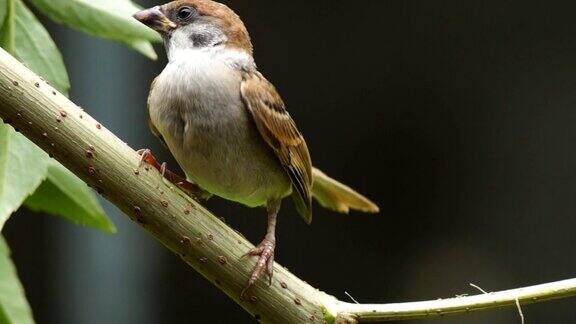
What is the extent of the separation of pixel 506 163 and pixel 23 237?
1.13m

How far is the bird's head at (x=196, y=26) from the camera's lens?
3.35 ft

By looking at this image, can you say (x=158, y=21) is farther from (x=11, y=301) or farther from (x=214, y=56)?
(x=11, y=301)

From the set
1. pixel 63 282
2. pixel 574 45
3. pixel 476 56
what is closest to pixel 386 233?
pixel 476 56

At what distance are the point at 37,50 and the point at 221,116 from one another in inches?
10.5

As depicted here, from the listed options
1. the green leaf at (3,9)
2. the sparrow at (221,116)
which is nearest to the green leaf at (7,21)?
the green leaf at (3,9)

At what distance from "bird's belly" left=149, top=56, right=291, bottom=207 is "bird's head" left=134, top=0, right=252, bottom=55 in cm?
7

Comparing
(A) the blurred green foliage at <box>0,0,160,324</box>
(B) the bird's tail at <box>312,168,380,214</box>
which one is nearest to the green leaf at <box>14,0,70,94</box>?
(A) the blurred green foliage at <box>0,0,160,324</box>

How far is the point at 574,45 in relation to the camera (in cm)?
223

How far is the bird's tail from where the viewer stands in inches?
46.0

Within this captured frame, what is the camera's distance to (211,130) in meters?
0.92

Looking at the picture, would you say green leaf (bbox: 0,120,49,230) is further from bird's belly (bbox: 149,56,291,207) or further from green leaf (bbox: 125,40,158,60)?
bird's belly (bbox: 149,56,291,207)

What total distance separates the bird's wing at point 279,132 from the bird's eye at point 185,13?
0.32 feet

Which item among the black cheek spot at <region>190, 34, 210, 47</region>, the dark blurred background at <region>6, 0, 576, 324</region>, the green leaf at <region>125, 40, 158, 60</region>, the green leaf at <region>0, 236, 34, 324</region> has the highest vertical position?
the dark blurred background at <region>6, 0, 576, 324</region>

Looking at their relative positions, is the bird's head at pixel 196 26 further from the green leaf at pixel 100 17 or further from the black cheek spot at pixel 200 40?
the green leaf at pixel 100 17
